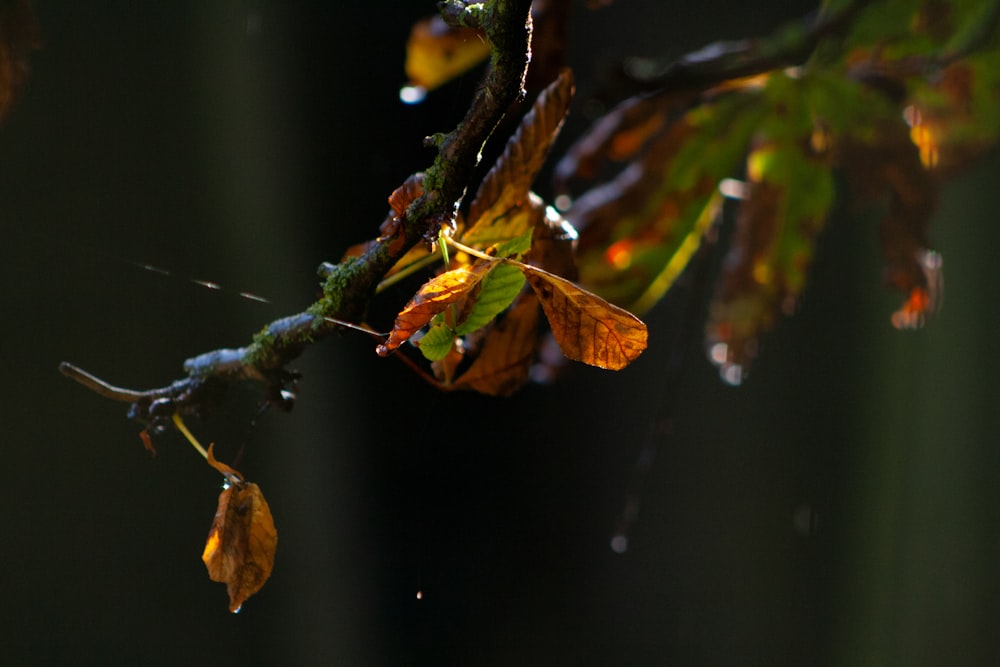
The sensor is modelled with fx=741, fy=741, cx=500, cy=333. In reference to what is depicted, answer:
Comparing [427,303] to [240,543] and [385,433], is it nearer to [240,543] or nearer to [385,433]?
[240,543]

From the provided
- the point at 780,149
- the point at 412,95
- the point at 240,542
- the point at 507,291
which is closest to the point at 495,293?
the point at 507,291

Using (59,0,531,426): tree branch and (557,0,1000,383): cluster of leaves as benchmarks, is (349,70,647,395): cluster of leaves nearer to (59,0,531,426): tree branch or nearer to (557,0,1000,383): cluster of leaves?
(59,0,531,426): tree branch

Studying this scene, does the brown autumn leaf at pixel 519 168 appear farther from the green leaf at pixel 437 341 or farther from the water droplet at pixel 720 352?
the water droplet at pixel 720 352

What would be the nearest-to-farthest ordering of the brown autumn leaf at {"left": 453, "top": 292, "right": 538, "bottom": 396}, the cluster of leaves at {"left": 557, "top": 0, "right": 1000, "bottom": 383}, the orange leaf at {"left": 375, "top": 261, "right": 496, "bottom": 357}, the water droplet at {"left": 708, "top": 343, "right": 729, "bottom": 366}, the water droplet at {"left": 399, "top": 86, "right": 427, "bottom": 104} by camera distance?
1. the orange leaf at {"left": 375, "top": 261, "right": 496, "bottom": 357}
2. the brown autumn leaf at {"left": 453, "top": 292, "right": 538, "bottom": 396}
3. the water droplet at {"left": 399, "top": 86, "right": 427, "bottom": 104}
4. the cluster of leaves at {"left": 557, "top": 0, "right": 1000, "bottom": 383}
5. the water droplet at {"left": 708, "top": 343, "right": 729, "bottom": 366}

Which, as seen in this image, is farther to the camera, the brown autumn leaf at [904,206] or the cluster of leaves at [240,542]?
the brown autumn leaf at [904,206]

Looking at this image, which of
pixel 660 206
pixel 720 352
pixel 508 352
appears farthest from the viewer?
pixel 720 352

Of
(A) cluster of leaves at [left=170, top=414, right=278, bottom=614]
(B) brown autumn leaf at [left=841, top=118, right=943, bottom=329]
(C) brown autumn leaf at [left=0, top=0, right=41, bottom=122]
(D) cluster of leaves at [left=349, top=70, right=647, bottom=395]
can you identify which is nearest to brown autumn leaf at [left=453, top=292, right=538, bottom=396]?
(D) cluster of leaves at [left=349, top=70, right=647, bottom=395]

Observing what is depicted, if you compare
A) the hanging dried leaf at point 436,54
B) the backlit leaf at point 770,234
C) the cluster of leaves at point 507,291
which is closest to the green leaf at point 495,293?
the cluster of leaves at point 507,291
